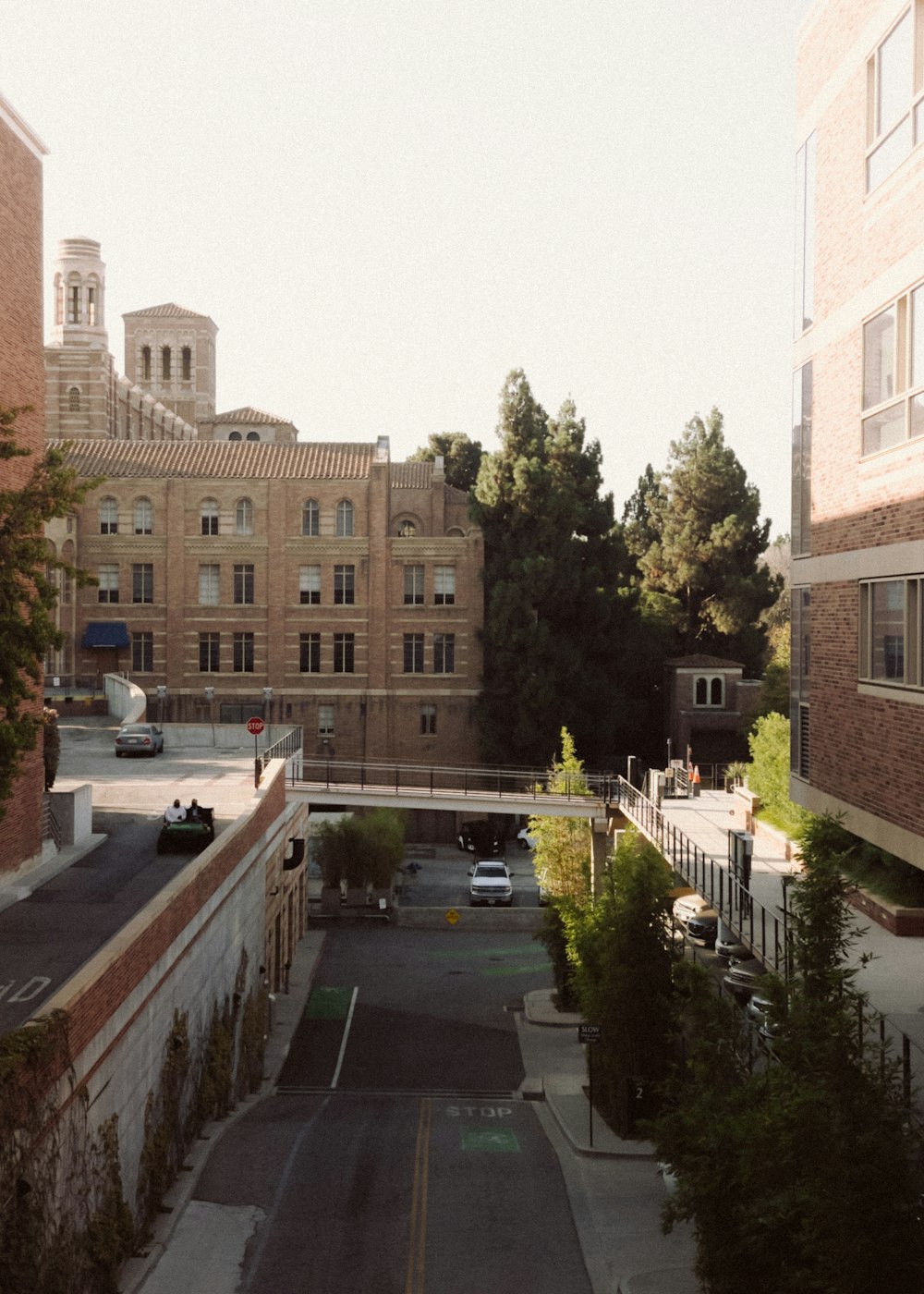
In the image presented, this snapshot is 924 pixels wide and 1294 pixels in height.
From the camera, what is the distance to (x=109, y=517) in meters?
65.5

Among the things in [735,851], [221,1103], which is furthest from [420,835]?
[735,851]

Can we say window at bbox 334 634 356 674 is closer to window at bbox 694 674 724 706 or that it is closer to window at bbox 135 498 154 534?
window at bbox 135 498 154 534

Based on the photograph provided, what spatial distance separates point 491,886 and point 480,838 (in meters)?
9.46

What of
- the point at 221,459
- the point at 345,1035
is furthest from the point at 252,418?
the point at 345,1035

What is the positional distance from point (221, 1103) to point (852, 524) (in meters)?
17.5

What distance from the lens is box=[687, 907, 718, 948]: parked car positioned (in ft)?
115

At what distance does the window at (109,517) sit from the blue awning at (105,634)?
4.59m

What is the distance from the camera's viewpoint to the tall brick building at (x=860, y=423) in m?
14.9

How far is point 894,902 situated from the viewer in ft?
73.0

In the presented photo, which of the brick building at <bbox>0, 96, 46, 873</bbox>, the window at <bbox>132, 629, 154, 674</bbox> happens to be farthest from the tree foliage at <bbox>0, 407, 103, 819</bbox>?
the window at <bbox>132, 629, 154, 674</bbox>

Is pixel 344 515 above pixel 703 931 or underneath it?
above

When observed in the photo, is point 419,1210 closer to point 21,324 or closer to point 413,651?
point 21,324

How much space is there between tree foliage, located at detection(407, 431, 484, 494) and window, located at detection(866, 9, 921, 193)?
71.5 meters

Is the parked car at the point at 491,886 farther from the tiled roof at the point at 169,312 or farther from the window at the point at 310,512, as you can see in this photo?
the tiled roof at the point at 169,312
